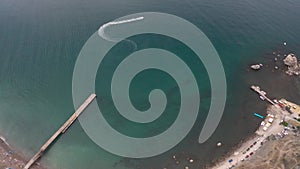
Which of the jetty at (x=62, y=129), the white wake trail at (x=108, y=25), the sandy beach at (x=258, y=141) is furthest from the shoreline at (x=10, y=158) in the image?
the white wake trail at (x=108, y=25)

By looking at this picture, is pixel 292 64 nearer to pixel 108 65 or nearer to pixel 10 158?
pixel 108 65

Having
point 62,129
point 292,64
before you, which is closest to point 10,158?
point 62,129

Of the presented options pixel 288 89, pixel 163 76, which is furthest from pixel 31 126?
pixel 288 89

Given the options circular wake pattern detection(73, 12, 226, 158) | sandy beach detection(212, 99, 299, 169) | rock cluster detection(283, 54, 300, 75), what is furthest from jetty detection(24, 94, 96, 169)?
rock cluster detection(283, 54, 300, 75)

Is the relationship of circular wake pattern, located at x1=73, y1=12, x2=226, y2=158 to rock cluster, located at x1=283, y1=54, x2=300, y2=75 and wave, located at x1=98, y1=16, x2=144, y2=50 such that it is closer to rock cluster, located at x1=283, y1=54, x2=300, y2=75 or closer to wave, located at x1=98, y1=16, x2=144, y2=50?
wave, located at x1=98, y1=16, x2=144, y2=50

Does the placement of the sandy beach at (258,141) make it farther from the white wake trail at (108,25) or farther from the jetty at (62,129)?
the white wake trail at (108,25)
